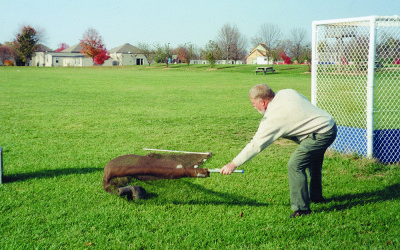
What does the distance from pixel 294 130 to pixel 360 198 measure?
161 centimetres

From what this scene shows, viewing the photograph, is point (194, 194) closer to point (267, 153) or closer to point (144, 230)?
point (144, 230)

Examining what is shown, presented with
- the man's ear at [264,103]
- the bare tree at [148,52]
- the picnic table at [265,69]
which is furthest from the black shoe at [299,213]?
the bare tree at [148,52]

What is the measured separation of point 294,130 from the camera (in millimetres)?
3980

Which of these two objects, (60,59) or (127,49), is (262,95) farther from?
(60,59)

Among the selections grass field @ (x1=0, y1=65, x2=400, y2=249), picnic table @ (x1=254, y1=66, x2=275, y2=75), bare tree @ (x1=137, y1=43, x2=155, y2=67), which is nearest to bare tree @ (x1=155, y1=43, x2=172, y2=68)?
bare tree @ (x1=137, y1=43, x2=155, y2=67)

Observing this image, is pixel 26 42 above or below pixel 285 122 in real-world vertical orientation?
above

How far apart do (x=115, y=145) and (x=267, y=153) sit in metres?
3.16

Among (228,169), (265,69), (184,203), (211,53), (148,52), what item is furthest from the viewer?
(148,52)

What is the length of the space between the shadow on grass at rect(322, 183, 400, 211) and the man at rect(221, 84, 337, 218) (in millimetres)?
582

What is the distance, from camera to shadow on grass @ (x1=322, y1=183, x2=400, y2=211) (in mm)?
4555

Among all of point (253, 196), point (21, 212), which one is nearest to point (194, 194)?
point (253, 196)

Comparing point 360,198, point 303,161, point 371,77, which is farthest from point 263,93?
point 371,77

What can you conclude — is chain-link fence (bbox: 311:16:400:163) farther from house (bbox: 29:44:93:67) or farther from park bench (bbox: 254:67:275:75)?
house (bbox: 29:44:93:67)

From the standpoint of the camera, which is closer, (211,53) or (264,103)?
(264,103)
